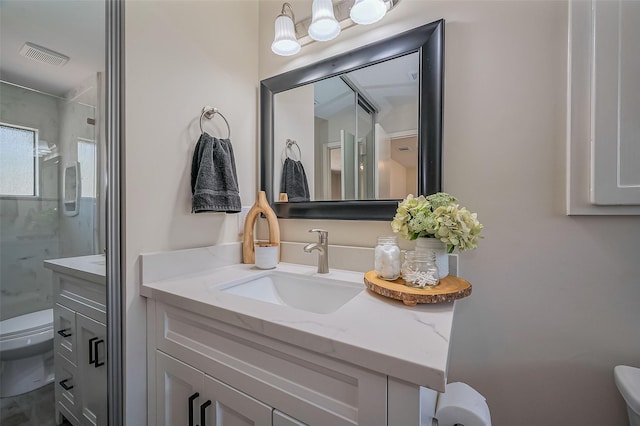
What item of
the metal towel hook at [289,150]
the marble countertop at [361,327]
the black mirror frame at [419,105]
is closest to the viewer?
the marble countertop at [361,327]

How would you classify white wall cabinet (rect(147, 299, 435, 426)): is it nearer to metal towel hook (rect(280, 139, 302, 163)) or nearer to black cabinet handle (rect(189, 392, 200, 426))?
black cabinet handle (rect(189, 392, 200, 426))

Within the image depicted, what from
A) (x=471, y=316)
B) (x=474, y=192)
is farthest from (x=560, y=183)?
(x=471, y=316)

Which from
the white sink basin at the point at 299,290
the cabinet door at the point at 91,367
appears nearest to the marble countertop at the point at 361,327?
the white sink basin at the point at 299,290

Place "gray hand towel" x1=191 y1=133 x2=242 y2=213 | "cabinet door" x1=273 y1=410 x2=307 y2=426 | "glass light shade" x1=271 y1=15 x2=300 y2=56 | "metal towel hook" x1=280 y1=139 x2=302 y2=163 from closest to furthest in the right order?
"cabinet door" x1=273 y1=410 x2=307 y2=426 < "gray hand towel" x1=191 y1=133 x2=242 y2=213 < "glass light shade" x1=271 y1=15 x2=300 y2=56 < "metal towel hook" x1=280 y1=139 x2=302 y2=163

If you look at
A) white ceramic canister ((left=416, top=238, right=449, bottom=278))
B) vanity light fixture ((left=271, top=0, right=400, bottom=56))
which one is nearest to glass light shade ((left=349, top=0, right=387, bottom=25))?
vanity light fixture ((left=271, top=0, right=400, bottom=56))

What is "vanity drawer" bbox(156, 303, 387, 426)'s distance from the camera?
51 centimetres

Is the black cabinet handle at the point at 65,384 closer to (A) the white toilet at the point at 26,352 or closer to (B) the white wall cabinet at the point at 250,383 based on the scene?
(A) the white toilet at the point at 26,352

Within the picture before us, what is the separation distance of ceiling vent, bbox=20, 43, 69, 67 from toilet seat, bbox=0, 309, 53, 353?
752mm

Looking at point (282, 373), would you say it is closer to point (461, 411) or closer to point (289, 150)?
point (461, 411)

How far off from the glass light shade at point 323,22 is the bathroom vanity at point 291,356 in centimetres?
102

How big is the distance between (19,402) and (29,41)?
105 centimetres

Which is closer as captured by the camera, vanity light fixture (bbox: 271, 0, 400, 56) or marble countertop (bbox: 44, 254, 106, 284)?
marble countertop (bbox: 44, 254, 106, 284)

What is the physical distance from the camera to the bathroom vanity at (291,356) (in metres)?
0.48

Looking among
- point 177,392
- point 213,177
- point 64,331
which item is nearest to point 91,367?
point 64,331
